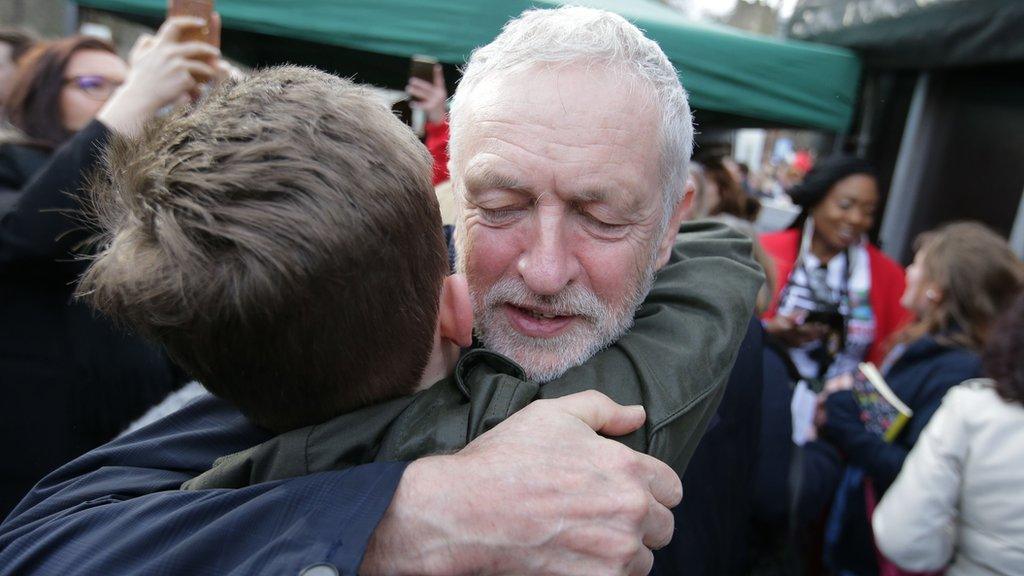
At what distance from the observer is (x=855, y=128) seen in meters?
5.64

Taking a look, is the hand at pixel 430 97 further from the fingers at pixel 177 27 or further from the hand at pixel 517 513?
the hand at pixel 517 513

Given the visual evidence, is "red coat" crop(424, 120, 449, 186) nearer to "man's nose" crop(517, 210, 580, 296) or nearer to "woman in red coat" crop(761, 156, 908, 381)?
"man's nose" crop(517, 210, 580, 296)

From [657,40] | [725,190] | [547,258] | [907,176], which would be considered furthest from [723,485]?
[907,176]

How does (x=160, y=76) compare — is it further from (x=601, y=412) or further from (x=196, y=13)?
(x=601, y=412)

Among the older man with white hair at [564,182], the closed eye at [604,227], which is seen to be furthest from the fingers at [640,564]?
the closed eye at [604,227]

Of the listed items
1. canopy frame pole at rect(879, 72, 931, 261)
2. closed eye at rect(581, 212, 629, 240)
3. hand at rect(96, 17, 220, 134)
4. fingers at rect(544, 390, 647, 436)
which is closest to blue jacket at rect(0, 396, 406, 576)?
fingers at rect(544, 390, 647, 436)

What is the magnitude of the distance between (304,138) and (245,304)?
0.69 feet

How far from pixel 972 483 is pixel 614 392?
1661mm

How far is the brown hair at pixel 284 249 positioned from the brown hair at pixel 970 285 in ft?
9.61

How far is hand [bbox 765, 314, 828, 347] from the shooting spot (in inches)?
143

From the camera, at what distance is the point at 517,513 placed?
87cm

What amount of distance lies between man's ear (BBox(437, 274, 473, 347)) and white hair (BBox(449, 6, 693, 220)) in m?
0.59

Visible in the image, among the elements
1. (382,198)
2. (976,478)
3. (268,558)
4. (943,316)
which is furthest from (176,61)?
(943,316)

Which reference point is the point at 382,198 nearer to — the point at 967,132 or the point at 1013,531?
the point at 1013,531
